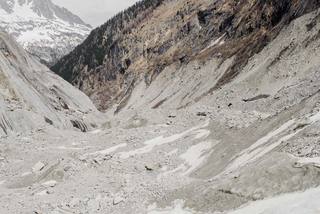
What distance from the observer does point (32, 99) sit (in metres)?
75.8

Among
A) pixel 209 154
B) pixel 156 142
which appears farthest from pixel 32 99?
pixel 209 154

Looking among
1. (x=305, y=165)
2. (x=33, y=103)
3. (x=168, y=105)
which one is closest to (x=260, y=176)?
(x=305, y=165)

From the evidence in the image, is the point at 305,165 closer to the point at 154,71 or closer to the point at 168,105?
the point at 168,105

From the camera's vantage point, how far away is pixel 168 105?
9819 cm

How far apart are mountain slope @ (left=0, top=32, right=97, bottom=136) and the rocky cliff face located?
23828 millimetres

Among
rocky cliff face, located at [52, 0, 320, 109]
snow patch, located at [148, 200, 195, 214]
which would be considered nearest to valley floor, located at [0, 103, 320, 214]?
snow patch, located at [148, 200, 195, 214]

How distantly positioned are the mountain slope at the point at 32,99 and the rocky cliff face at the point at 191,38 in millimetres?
23828

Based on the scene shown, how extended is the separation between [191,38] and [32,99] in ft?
251

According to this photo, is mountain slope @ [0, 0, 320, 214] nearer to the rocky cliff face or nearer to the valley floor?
the valley floor

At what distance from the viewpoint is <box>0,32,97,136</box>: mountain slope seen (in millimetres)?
64875

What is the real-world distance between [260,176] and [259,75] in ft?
134

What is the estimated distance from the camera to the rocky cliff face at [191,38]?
295 ft

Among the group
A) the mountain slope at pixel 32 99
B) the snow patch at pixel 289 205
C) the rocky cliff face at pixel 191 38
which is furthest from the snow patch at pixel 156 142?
the rocky cliff face at pixel 191 38

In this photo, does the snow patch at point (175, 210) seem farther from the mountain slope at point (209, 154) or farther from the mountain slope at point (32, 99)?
the mountain slope at point (32, 99)
